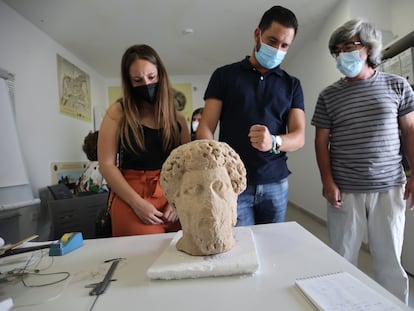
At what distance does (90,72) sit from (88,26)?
4.42ft

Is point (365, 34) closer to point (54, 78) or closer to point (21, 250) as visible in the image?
point (21, 250)

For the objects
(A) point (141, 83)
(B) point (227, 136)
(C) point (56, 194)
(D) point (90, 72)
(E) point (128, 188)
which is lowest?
(C) point (56, 194)

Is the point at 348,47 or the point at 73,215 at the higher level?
the point at 348,47

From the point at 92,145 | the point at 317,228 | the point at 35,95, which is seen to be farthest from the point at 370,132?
the point at 35,95

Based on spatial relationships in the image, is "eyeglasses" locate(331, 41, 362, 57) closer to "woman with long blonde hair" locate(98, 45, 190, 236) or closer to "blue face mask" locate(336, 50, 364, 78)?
"blue face mask" locate(336, 50, 364, 78)

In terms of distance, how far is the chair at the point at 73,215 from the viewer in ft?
5.63

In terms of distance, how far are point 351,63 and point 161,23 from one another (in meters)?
2.11

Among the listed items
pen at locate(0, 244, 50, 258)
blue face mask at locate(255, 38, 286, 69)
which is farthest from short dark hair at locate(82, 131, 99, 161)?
blue face mask at locate(255, 38, 286, 69)

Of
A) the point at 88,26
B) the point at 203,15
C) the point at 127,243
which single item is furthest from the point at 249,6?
the point at 127,243

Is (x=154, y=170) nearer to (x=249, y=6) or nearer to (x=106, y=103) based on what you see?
(x=249, y=6)

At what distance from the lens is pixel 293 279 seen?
0.58m

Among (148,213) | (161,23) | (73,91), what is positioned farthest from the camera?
(73,91)

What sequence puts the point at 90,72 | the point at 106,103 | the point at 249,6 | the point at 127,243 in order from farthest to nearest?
the point at 106,103
the point at 90,72
the point at 249,6
the point at 127,243

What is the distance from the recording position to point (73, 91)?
3.42m
